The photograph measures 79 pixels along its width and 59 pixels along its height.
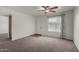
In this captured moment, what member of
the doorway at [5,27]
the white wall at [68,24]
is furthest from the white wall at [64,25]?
the doorway at [5,27]

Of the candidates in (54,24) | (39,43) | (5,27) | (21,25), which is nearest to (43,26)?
(54,24)

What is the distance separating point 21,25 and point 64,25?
1095 mm

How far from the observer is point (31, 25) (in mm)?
1911

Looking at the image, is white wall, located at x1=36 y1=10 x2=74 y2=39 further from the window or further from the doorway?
the doorway

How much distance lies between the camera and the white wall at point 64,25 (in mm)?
1662

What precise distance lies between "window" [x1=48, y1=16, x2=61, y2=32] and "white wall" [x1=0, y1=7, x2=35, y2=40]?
426 millimetres

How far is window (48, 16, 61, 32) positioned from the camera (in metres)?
1.74

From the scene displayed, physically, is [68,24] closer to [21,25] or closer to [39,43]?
[39,43]

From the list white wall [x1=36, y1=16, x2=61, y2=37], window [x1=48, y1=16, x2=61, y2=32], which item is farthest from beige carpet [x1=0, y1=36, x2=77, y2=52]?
window [x1=48, y1=16, x2=61, y2=32]

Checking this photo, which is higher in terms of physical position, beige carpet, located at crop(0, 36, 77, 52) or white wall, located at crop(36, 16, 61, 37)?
white wall, located at crop(36, 16, 61, 37)

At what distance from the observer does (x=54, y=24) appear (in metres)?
1.78
